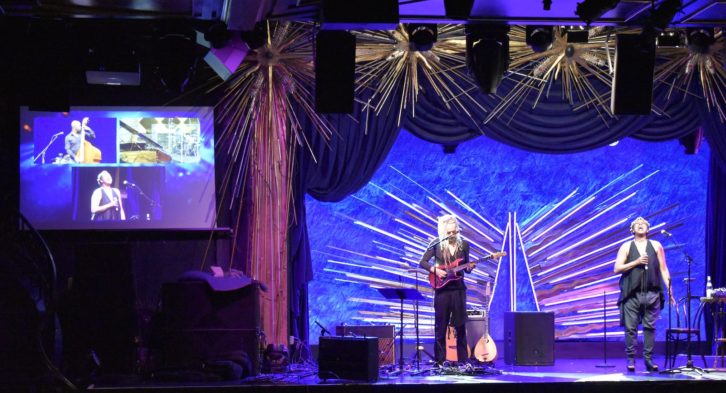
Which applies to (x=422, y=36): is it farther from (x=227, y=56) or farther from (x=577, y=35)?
(x=227, y=56)

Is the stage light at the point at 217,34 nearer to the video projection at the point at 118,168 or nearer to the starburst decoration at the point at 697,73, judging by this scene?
the video projection at the point at 118,168

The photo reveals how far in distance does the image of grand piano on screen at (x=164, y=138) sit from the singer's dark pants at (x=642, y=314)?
472 cm

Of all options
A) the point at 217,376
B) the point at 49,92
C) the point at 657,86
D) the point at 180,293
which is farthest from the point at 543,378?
the point at 49,92

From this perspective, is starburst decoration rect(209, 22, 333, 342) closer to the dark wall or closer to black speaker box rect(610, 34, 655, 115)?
the dark wall

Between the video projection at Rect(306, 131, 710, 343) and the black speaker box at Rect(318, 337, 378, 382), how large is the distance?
2.58 metres

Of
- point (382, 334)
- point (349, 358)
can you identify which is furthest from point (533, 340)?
point (349, 358)

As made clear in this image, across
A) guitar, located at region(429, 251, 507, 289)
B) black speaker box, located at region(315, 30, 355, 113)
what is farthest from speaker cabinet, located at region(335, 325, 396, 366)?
black speaker box, located at region(315, 30, 355, 113)

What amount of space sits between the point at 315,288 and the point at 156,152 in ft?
8.02

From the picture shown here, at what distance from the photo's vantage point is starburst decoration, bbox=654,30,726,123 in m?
9.73

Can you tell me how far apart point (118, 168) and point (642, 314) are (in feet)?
18.2

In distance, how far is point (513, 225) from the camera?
10.9 meters

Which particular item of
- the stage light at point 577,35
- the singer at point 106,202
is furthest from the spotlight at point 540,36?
the singer at point 106,202

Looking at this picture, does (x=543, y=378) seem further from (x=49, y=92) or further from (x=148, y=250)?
(x=49, y=92)

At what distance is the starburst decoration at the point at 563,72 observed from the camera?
969 centimetres
